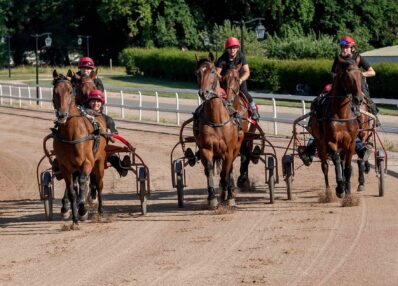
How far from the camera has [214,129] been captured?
513 inches

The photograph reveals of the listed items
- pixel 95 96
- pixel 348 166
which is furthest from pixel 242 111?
pixel 95 96

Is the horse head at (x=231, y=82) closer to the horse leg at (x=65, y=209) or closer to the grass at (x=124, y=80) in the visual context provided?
the horse leg at (x=65, y=209)

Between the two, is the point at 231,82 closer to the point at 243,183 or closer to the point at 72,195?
the point at 243,183

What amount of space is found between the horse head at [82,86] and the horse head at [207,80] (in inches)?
65.3

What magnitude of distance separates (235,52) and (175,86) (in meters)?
43.1

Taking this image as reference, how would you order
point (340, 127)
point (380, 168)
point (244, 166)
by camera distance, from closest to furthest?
point (340, 127), point (380, 168), point (244, 166)

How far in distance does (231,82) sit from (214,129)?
2.53 feet

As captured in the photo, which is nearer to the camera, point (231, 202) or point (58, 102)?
point (58, 102)

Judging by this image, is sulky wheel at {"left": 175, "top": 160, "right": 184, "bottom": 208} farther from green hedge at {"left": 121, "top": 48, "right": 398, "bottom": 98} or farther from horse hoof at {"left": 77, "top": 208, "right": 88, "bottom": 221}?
green hedge at {"left": 121, "top": 48, "right": 398, "bottom": 98}

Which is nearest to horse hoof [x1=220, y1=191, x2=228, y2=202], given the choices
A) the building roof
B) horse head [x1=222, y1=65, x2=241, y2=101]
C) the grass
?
horse head [x1=222, y1=65, x2=241, y2=101]

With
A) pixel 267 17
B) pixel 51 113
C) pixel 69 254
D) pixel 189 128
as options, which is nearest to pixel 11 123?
pixel 51 113

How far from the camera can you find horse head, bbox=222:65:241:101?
525 inches

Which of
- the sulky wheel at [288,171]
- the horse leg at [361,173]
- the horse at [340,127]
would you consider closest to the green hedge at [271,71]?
the horse leg at [361,173]

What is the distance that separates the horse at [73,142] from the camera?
11523 mm
